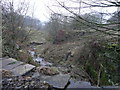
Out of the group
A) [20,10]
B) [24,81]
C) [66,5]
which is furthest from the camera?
[20,10]

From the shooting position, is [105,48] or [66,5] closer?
[66,5]

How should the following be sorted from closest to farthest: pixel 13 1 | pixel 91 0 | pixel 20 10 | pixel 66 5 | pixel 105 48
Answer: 1. pixel 91 0
2. pixel 66 5
3. pixel 105 48
4. pixel 13 1
5. pixel 20 10

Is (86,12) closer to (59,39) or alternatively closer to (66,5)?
(66,5)

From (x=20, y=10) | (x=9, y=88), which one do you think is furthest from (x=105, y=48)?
(x=20, y=10)

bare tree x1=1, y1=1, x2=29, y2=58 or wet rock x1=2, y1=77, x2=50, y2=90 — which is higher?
bare tree x1=1, y1=1, x2=29, y2=58

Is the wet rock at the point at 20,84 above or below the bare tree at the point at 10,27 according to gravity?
below

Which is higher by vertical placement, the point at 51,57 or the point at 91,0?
the point at 91,0

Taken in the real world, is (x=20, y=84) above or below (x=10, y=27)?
below

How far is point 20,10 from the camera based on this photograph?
571 centimetres

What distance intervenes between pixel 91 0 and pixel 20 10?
5.22 meters

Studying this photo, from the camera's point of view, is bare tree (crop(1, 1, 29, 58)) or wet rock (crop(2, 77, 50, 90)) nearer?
wet rock (crop(2, 77, 50, 90))

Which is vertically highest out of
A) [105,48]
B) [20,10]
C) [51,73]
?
[20,10]

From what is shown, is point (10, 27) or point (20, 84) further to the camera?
point (10, 27)

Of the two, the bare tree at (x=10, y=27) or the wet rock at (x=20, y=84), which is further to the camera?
the bare tree at (x=10, y=27)
